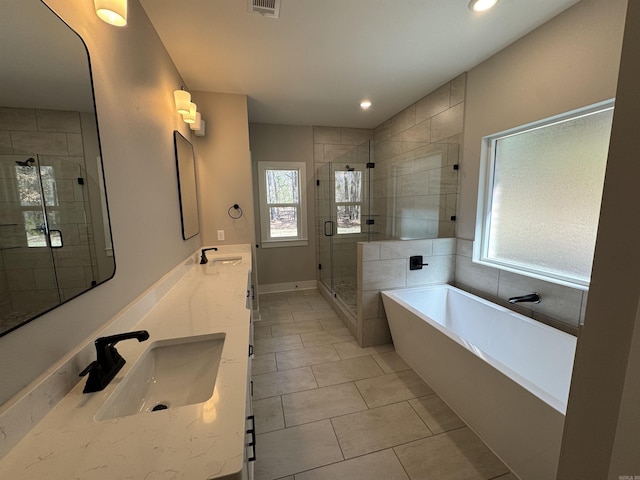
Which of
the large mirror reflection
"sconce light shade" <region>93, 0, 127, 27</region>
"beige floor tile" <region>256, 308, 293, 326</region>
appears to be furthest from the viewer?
"beige floor tile" <region>256, 308, 293, 326</region>

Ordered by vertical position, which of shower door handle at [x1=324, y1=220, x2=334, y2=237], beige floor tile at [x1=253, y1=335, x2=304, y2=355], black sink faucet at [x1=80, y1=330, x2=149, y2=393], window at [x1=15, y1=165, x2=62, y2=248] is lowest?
beige floor tile at [x1=253, y1=335, x2=304, y2=355]

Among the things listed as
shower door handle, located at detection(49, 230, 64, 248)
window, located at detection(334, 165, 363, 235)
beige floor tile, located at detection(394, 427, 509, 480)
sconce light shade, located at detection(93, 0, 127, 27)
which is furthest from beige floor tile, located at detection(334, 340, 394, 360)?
sconce light shade, located at detection(93, 0, 127, 27)

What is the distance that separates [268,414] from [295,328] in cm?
125

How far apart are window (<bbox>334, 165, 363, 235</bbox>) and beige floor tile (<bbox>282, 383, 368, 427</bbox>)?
210 centimetres

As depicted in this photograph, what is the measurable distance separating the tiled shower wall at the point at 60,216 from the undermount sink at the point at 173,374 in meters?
0.38

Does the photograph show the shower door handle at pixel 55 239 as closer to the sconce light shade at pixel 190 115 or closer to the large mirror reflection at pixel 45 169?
the large mirror reflection at pixel 45 169

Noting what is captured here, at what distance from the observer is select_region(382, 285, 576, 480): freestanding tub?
1229mm

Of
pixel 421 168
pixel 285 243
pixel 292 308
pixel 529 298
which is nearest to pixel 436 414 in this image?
pixel 529 298

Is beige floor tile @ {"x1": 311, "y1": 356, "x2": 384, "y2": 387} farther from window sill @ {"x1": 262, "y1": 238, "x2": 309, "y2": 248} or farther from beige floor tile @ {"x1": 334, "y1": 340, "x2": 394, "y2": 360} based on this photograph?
window sill @ {"x1": 262, "y1": 238, "x2": 309, "y2": 248}

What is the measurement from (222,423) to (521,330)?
2153 millimetres

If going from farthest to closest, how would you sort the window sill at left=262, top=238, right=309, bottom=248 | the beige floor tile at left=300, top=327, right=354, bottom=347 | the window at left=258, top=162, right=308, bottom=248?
the window sill at left=262, top=238, right=309, bottom=248
the window at left=258, top=162, right=308, bottom=248
the beige floor tile at left=300, top=327, right=354, bottom=347

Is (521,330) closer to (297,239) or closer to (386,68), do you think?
(386,68)

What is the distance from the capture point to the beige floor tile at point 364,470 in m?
1.37

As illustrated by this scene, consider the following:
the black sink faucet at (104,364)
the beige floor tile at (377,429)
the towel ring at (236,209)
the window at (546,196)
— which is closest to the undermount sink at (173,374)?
the black sink faucet at (104,364)
